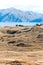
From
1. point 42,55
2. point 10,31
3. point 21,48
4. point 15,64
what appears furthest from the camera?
point 10,31

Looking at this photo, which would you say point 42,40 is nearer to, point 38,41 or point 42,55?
point 38,41

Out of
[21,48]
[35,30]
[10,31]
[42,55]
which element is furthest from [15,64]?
[10,31]

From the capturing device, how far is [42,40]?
34281 millimetres

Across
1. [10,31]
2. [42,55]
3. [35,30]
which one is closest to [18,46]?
[42,55]

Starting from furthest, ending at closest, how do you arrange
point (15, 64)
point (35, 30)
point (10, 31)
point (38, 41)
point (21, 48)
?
point (10, 31), point (35, 30), point (38, 41), point (21, 48), point (15, 64)

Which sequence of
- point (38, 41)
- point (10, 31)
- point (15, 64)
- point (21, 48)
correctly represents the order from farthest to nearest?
point (10, 31), point (38, 41), point (21, 48), point (15, 64)

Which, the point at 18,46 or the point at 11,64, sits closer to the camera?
the point at 11,64

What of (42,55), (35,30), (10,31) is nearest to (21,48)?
(42,55)

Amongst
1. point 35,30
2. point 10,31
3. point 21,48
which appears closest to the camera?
point 21,48

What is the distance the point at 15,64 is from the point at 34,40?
19.2 meters

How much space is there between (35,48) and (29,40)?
667 centimetres

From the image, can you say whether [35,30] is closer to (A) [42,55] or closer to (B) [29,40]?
(B) [29,40]

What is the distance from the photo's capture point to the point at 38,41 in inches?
1342

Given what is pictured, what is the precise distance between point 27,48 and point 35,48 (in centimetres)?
87
